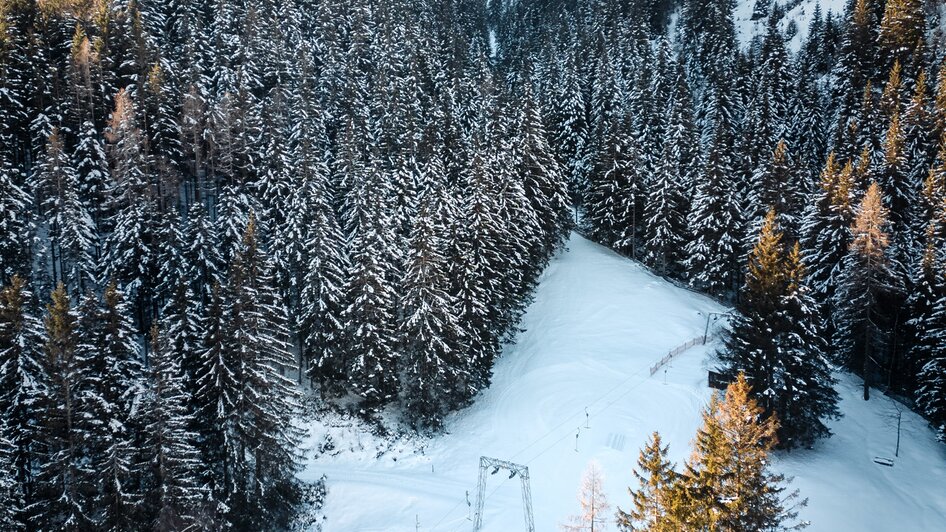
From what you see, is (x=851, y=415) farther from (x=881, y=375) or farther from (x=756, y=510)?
(x=756, y=510)

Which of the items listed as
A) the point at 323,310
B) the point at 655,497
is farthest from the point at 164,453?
the point at 655,497

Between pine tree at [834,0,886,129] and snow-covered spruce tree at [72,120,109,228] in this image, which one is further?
pine tree at [834,0,886,129]

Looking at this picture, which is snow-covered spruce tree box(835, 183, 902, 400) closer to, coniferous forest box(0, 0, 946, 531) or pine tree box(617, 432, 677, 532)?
coniferous forest box(0, 0, 946, 531)

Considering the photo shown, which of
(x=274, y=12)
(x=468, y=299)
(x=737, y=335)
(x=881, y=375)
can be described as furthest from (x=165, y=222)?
(x=881, y=375)

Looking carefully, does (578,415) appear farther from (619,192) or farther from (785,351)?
(619,192)

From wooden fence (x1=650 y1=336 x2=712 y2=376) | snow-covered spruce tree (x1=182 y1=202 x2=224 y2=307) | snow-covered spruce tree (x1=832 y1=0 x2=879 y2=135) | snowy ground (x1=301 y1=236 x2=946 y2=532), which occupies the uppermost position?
snow-covered spruce tree (x1=832 y1=0 x2=879 y2=135)

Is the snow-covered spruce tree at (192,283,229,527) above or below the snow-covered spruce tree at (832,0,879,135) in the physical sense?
below

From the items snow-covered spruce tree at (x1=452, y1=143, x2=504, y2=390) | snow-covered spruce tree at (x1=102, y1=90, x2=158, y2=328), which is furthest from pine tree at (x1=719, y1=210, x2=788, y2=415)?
snow-covered spruce tree at (x1=102, y1=90, x2=158, y2=328)
